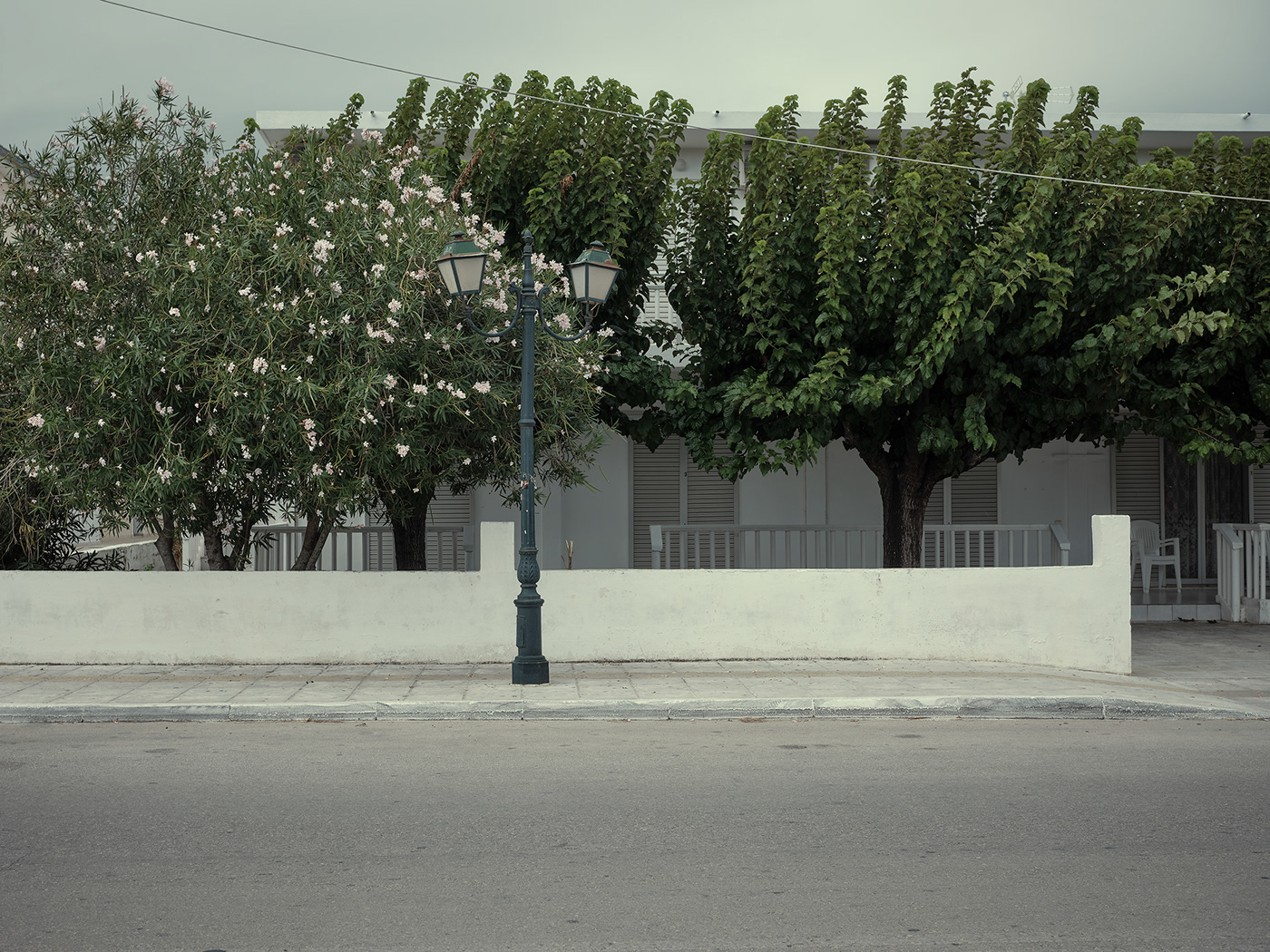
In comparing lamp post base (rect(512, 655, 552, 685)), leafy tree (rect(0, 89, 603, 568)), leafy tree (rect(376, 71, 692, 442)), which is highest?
leafy tree (rect(376, 71, 692, 442))

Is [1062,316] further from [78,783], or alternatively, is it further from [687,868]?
[78,783]

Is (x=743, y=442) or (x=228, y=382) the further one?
(x=743, y=442)

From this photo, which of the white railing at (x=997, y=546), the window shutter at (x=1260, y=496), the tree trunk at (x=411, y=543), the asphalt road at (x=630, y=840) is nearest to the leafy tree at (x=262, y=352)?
the tree trunk at (x=411, y=543)

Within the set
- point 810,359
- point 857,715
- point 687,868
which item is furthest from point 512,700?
point 810,359

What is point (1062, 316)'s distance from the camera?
11977 millimetres

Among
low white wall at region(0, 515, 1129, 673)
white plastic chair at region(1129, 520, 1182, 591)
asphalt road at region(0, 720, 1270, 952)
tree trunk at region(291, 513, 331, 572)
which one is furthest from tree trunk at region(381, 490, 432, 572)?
white plastic chair at region(1129, 520, 1182, 591)

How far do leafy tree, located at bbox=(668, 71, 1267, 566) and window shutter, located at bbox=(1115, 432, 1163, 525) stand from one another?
14.6ft

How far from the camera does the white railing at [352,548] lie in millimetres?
14320

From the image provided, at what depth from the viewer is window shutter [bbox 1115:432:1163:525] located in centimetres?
1795

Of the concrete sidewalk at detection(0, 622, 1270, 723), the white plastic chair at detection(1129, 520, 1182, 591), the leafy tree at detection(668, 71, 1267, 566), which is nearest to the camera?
the concrete sidewalk at detection(0, 622, 1270, 723)

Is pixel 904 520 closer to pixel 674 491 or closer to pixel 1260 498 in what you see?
pixel 674 491

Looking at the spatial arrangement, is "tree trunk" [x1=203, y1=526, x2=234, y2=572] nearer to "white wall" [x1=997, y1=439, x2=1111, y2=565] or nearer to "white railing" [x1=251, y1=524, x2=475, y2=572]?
"white railing" [x1=251, y1=524, x2=475, y2=572]

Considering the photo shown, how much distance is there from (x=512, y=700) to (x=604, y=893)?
4438 mm

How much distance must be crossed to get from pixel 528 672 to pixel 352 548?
6.74 metres
